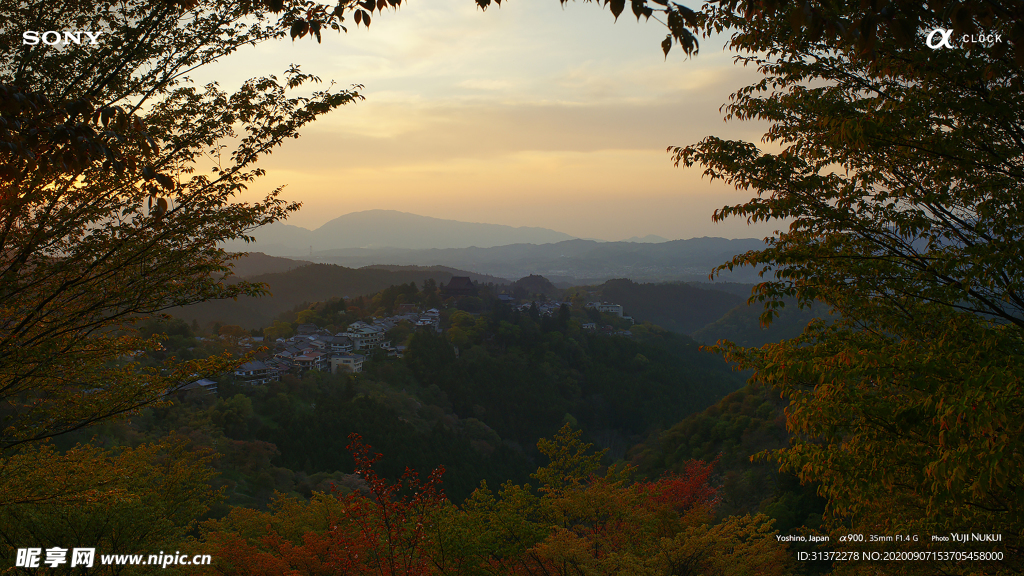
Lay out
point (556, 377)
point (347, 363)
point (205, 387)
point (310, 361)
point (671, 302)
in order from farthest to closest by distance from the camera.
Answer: point (671, 302)
point (556, 377)
point (347, 363)
point (310, 361)
point (205, 387)

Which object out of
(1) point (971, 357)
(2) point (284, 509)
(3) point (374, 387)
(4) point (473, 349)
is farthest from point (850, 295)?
(4) point (473, 349)

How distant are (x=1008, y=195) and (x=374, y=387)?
118 feet

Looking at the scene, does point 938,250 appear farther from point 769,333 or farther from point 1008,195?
point 769,333

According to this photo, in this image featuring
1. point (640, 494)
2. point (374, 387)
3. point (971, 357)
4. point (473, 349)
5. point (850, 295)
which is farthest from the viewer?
point (473, 349)

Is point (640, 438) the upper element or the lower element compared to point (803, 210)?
lower

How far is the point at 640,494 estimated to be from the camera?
30.6 ft

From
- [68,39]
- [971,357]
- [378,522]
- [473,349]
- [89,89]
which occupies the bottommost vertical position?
[473,349]

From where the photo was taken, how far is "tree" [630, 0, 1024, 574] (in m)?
3.10

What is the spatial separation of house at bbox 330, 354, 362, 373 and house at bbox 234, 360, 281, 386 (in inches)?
218

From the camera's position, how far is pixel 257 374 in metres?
32.9

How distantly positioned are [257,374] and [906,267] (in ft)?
115

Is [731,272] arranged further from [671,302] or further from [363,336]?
[671,302]

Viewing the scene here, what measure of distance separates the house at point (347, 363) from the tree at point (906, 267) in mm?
37442

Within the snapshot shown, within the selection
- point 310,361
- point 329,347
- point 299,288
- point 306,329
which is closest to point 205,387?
point 310,361
